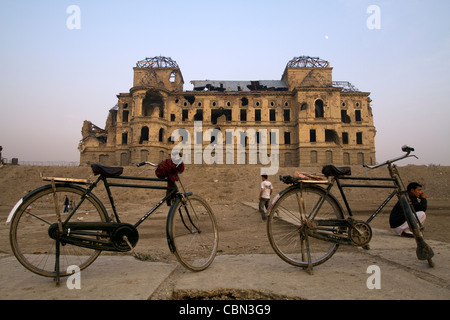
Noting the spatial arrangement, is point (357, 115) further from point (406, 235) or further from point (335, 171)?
point (335, 171)

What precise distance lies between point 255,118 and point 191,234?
36197 millimetres

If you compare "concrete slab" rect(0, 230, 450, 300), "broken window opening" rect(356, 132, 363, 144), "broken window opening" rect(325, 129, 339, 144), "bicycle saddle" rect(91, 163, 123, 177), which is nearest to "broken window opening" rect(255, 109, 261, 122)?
"broken window opening" rect(325, 129, 339, 144)

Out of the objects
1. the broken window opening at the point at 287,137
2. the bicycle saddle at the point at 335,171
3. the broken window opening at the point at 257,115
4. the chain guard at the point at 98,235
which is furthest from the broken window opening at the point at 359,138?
the chain guard at the point at 98,235

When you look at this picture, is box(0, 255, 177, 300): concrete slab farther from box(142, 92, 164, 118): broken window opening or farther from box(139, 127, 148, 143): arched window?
box(142, 92, 164, 118): broken window opening

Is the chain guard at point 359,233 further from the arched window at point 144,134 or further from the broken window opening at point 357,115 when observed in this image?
the broken window opening at point 357,115

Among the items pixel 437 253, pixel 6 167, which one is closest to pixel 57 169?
pixel 6 167

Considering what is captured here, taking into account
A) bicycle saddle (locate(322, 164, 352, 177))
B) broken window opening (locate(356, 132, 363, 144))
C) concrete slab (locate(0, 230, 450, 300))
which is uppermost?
broken window opening (locate(356, 132, 363, 144))

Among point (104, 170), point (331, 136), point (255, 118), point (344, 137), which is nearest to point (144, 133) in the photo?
point (255, 118)

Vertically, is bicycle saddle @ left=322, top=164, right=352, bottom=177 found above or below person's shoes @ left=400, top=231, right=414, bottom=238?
above

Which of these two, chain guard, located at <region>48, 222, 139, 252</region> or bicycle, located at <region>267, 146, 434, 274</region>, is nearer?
chain guard, located at <region>48, 222, 139, 252</region>

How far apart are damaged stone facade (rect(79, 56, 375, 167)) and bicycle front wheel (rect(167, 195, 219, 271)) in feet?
106

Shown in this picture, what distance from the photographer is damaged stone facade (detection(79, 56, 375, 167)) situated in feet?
117

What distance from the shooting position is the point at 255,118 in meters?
38.6

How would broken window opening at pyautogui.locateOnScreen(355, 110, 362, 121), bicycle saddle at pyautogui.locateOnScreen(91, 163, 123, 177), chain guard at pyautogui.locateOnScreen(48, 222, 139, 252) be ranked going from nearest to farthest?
chain guard at pyautogui.locateOnScreen(48, 222, 139, 252)
bicycle saddle at pyautogui.locateOnScreen(91, 163, 123, 177)
broken window opening at pyautogui.locateOnScreen(355, 110, 362, 121)
